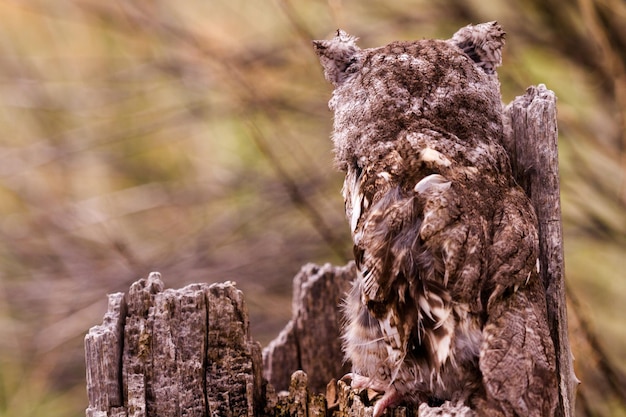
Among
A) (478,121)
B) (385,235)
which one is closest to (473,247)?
(385,235)

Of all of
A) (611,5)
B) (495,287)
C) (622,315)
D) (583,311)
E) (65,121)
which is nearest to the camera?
(495,287)

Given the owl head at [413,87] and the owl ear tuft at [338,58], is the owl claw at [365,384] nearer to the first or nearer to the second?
the owl head at [413,87]

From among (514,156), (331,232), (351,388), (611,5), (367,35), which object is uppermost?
(367,35)

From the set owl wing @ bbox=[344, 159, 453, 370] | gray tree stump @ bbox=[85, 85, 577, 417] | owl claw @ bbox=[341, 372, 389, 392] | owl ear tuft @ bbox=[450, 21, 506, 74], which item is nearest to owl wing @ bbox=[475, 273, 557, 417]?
owl wing @ bbox=[344, 159, 453, 370]

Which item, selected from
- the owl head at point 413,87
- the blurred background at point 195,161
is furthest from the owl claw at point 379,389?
the blurred background at point 195,161

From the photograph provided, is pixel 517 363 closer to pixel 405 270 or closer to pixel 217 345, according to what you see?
pixel 405 270

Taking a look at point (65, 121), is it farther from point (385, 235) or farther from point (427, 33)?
point (385, 235)
